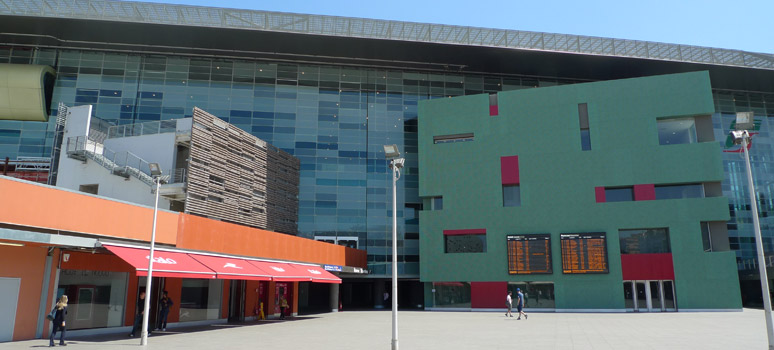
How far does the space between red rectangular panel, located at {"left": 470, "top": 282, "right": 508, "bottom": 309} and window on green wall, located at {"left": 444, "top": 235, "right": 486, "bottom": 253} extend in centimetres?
284

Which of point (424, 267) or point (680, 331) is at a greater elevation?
Result: point (424, 267)

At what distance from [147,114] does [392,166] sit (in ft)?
124

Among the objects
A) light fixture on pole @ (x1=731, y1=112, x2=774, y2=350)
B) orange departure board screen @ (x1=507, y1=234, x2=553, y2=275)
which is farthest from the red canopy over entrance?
light fixture on pole @ (x1=731, y1=112, x2=774, y2=350)

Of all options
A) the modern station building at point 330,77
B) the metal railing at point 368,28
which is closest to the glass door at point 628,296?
the modern station building at point 330,77

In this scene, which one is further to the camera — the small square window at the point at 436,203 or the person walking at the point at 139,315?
the small square window at the point at 436,203

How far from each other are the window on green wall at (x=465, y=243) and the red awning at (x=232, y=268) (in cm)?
2057

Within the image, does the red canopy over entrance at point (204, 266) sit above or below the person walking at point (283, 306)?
above

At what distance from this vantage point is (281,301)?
34.1 meters

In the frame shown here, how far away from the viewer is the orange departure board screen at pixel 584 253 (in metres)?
39.5

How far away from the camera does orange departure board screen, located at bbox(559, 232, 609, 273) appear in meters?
39.5

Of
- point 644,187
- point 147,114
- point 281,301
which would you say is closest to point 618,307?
point 644,187

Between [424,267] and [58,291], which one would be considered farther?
[424,267]

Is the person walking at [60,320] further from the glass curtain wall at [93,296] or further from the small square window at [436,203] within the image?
the small square window at [436,203]

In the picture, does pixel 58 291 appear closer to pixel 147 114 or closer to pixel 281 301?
pixel 281 301
